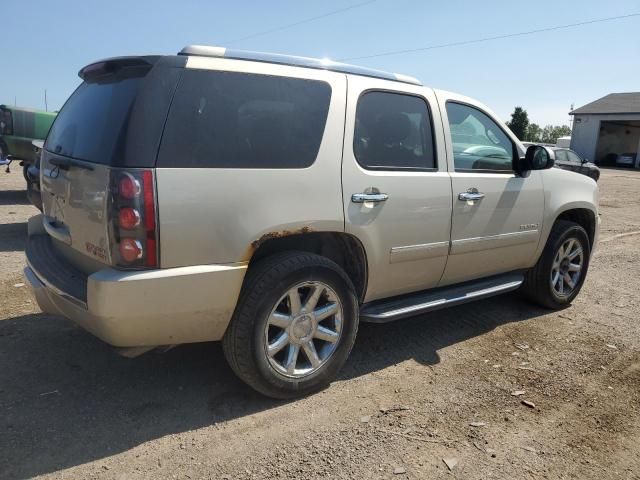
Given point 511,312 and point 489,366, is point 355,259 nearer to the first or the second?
point 489,366

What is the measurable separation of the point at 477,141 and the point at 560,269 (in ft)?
5.52

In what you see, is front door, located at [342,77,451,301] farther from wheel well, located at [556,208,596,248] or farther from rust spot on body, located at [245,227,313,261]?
wheel well, located at [556,208,596,248]

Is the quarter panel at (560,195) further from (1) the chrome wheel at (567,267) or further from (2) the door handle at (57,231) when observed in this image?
(2) the door handle at (57,231)

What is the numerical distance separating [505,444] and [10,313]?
3882mm

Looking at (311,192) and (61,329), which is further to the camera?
(61,329)

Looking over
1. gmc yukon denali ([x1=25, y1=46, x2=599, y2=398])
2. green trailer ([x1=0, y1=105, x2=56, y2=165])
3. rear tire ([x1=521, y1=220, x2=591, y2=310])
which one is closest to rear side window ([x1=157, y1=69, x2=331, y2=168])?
gmc yukon denali ([x1=25, y1=46, x2=599, y2=398])

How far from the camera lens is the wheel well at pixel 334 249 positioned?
3135mm

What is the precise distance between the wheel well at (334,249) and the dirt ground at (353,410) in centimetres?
69

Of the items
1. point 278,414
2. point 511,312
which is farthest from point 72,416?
point 511,312

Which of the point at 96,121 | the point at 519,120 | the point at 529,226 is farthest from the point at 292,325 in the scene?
the point at 519,120

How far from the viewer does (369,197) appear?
329 cm

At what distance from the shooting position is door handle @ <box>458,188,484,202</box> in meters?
3.83

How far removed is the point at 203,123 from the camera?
2744mm

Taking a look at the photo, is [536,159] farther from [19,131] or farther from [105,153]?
[19,131]
